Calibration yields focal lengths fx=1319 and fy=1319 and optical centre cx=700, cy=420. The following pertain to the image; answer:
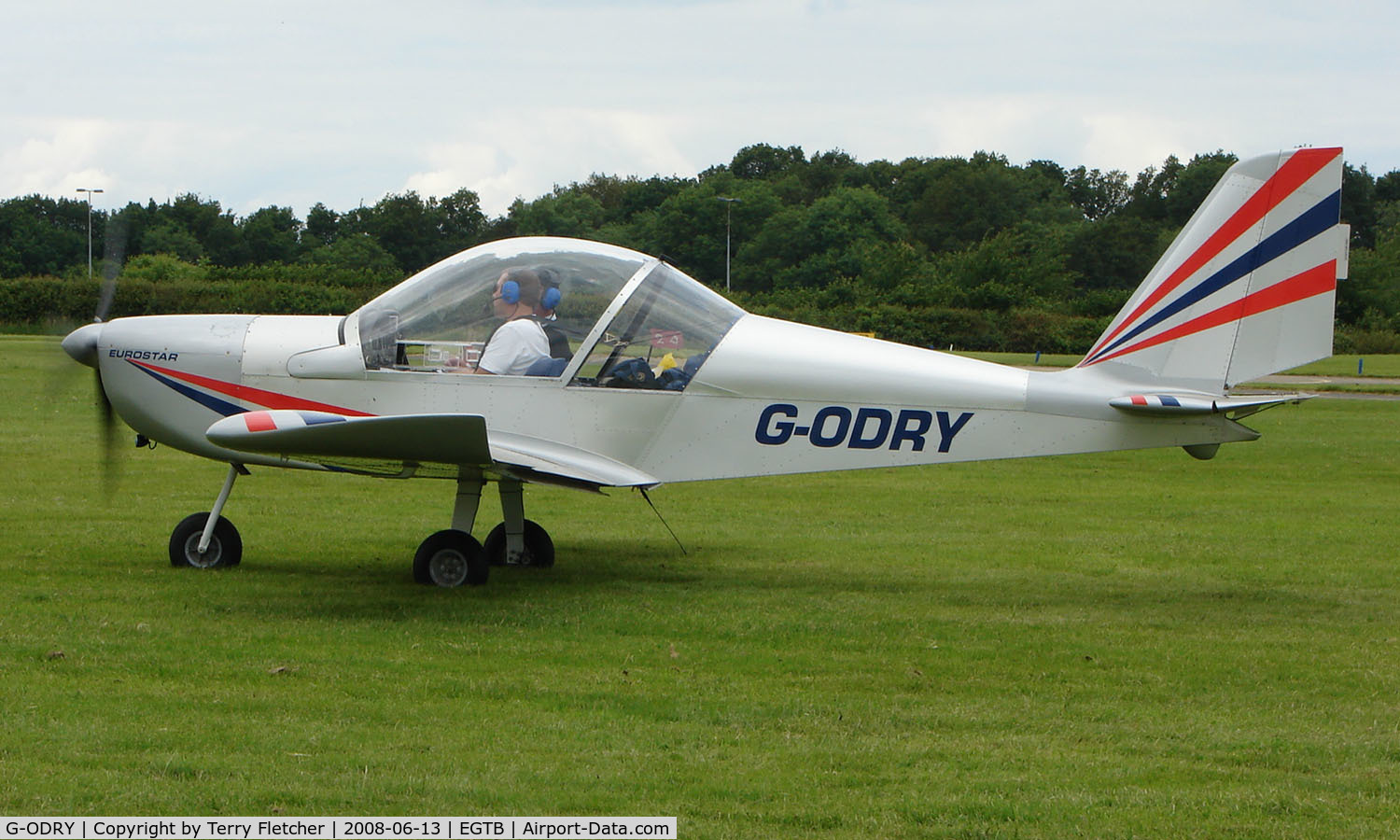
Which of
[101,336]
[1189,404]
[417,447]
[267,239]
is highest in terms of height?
[267,239]

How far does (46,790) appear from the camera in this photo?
4621mm

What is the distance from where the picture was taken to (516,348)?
884cm

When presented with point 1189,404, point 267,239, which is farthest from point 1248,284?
point 267,239

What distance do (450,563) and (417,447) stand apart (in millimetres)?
1352

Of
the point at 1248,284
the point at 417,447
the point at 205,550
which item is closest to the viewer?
the point at 417,447

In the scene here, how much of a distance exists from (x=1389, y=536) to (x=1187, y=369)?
4.35 metres

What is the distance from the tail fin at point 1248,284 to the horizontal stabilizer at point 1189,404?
0.80ft

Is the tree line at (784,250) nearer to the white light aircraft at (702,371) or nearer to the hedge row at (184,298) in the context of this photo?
the hedge row at (184,298)

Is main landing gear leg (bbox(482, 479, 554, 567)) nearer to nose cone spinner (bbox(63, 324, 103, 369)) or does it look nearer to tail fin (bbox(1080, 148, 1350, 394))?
nose cone spinner (bbox(63, 324, 103, 369))

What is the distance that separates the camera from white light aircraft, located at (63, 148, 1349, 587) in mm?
8477

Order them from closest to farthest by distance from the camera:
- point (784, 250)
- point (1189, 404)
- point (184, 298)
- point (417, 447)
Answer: point (417, 447)
point (1189, 404)
point (184, 298)
point (784, 250)

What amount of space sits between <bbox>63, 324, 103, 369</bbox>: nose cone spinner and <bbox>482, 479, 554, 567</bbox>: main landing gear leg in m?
3.02

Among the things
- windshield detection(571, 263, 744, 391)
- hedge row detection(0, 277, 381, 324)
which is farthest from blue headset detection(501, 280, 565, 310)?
hedge row detection(0, 277, 381, 324)

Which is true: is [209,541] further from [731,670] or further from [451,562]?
[731,670]
